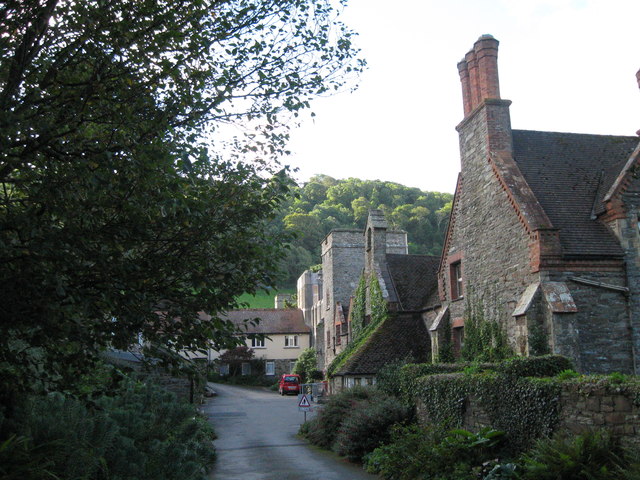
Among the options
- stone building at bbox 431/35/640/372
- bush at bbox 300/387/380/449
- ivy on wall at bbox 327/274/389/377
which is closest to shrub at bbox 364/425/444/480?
bush at bbox 300/387/380/449

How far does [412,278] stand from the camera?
101ft

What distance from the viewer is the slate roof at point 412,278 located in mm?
28906

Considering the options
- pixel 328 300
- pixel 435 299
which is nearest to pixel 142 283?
pixel 435 299

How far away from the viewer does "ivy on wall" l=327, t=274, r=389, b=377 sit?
28203 mm

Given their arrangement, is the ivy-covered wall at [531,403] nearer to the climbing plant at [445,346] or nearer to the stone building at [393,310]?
the climbing plant at [445,346]

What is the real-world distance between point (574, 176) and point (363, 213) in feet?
234

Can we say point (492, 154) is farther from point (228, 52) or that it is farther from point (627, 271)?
point (228, 52)

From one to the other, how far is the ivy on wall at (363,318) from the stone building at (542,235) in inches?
241

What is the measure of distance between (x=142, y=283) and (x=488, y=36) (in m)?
17.8

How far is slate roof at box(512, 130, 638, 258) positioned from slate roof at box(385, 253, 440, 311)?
34.6ft

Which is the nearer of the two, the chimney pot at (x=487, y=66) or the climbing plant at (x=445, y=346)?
the chimney pot at (x=487, y=66)

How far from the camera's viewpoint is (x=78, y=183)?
5.55 m

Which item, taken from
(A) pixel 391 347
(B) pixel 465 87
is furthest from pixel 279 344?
(B) pixel 465 87

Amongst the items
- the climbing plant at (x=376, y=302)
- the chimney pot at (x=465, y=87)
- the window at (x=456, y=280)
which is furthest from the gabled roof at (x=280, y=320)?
the chimney pot at (x=465, y=87)
